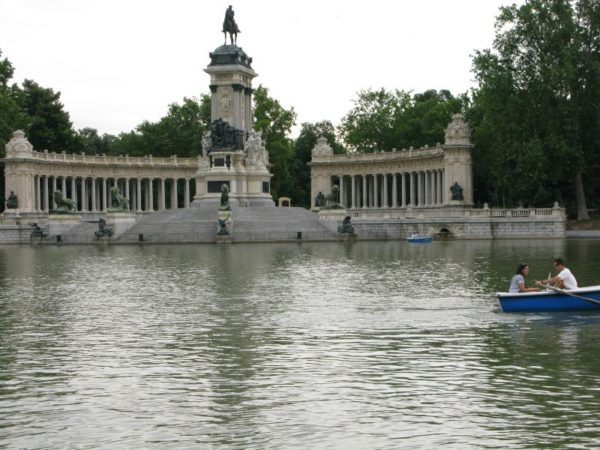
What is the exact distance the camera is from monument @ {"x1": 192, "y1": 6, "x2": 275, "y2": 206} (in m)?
80.9

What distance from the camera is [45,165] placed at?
93.2 m

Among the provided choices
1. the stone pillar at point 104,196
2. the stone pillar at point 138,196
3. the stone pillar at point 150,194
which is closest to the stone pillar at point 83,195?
the stone pillar at point 104,196

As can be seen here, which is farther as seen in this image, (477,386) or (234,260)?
(234,260)

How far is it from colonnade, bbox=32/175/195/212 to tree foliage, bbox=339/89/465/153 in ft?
73.9

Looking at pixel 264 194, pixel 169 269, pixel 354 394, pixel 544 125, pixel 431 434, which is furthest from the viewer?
pixel 264 194

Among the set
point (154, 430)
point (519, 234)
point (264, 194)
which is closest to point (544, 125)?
point (519, 234)

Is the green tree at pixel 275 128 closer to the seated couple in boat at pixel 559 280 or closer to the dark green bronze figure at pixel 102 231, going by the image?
the dark green bronze figure at pixel 102 231

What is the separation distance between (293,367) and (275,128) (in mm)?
100953

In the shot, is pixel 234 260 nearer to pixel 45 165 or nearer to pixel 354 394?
pixel 354 394

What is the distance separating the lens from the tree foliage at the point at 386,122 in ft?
365

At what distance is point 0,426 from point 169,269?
2621 cm

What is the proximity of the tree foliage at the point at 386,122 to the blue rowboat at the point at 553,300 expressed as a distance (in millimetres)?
85911

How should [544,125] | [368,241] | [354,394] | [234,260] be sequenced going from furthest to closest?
[544,125], [368,241], [234,260], [354,394]

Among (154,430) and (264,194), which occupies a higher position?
(264,194)
